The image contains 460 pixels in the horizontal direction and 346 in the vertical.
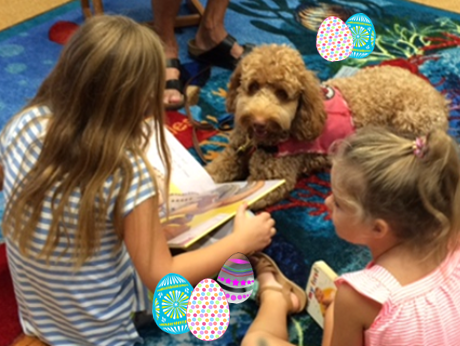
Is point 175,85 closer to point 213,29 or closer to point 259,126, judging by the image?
point 213,29

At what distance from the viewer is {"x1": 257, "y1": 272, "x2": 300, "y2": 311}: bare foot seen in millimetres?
1089

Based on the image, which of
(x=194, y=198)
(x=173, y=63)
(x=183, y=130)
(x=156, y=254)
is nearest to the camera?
(x=156, y=254)

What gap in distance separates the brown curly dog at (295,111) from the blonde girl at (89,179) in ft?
1.44

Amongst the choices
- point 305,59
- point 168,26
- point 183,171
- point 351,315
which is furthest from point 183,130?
point 351,315

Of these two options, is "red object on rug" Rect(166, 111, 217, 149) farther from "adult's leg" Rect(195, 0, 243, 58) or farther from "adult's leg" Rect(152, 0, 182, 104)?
"adult's leg" Rect(195, 0, 243, 58)

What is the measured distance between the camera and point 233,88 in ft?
4.47

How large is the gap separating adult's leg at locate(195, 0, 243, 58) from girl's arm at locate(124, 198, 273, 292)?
0.96m

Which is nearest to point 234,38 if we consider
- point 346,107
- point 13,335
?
point 346,107

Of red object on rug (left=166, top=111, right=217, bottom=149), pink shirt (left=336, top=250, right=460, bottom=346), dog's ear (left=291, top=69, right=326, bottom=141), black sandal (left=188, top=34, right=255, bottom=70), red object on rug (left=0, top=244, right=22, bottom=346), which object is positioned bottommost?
red object on rug (left=0, top=244, right=22, bottom=346)

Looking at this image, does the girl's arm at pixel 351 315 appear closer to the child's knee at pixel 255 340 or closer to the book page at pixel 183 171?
the child's knee at pixel 255 340

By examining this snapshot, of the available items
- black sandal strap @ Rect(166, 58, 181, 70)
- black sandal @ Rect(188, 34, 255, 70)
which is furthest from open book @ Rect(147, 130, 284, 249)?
black sandal @ Rect(188, 34, 255, 70)

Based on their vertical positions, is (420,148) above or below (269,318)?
above

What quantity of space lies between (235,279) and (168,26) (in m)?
1.15

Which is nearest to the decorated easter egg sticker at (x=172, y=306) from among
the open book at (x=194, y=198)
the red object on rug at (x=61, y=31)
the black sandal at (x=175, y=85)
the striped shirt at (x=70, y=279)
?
the striped shirt at (x=70, y=279)
